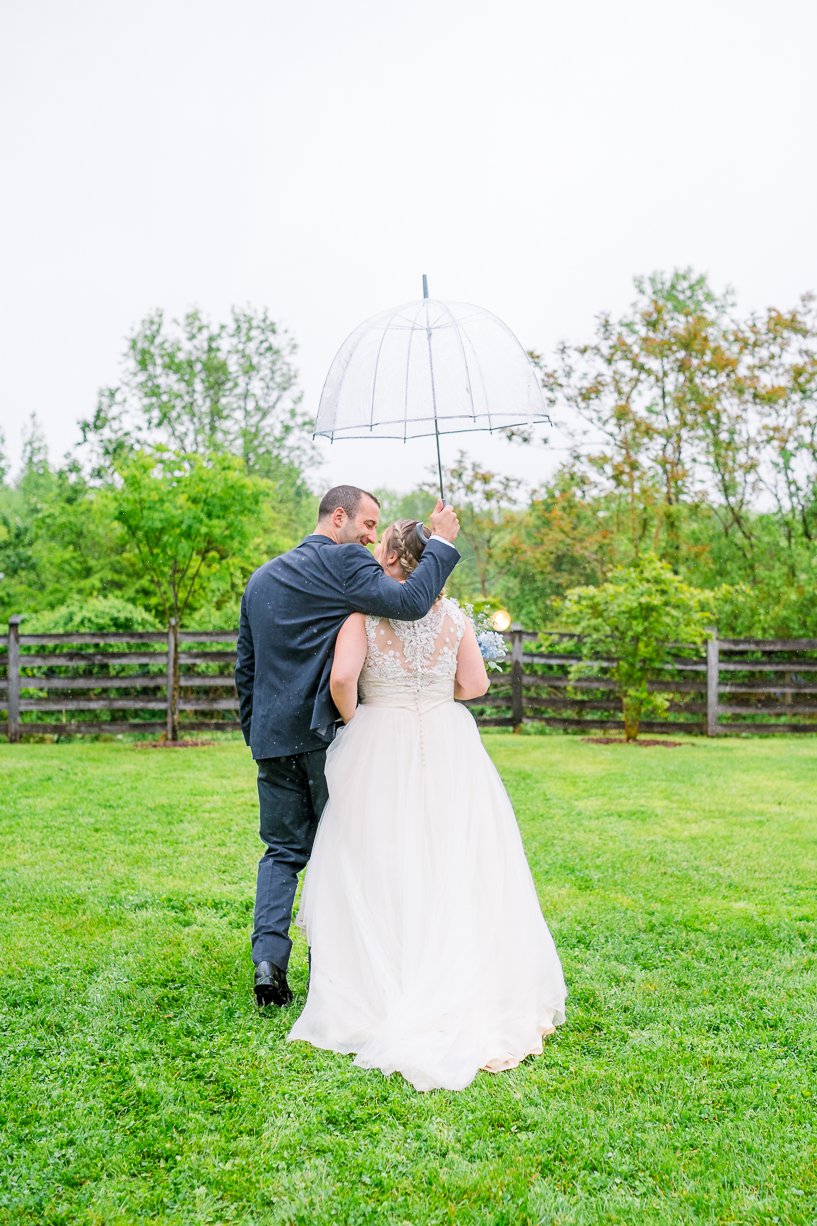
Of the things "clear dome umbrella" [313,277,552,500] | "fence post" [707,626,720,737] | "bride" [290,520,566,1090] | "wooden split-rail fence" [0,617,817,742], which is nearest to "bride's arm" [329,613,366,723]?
"bride" [290,520,566,1090]

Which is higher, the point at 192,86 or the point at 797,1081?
the point at 192,86

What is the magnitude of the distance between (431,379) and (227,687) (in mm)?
10121

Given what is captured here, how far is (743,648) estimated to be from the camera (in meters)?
15.0

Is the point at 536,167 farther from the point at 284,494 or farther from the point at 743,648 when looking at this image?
the point at 284,494

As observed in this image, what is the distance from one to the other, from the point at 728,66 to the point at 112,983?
493 inches

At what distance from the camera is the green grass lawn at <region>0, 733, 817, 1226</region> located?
2.45 meters

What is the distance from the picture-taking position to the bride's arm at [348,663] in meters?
3.67

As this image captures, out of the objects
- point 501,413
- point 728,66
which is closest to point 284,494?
point 728,66

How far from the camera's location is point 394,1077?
3.11 meters

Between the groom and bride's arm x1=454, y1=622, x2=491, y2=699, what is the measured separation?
315mm

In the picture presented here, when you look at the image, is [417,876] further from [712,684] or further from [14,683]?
[712,684]

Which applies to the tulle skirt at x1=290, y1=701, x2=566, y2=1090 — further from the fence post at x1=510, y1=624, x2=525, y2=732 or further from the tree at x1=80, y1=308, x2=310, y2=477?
the tree at x1=80, y1=308, x2=310, y2=477

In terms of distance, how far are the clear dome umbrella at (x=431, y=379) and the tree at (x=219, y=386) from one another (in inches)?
903

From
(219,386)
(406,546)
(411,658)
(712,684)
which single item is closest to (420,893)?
(411,658)
